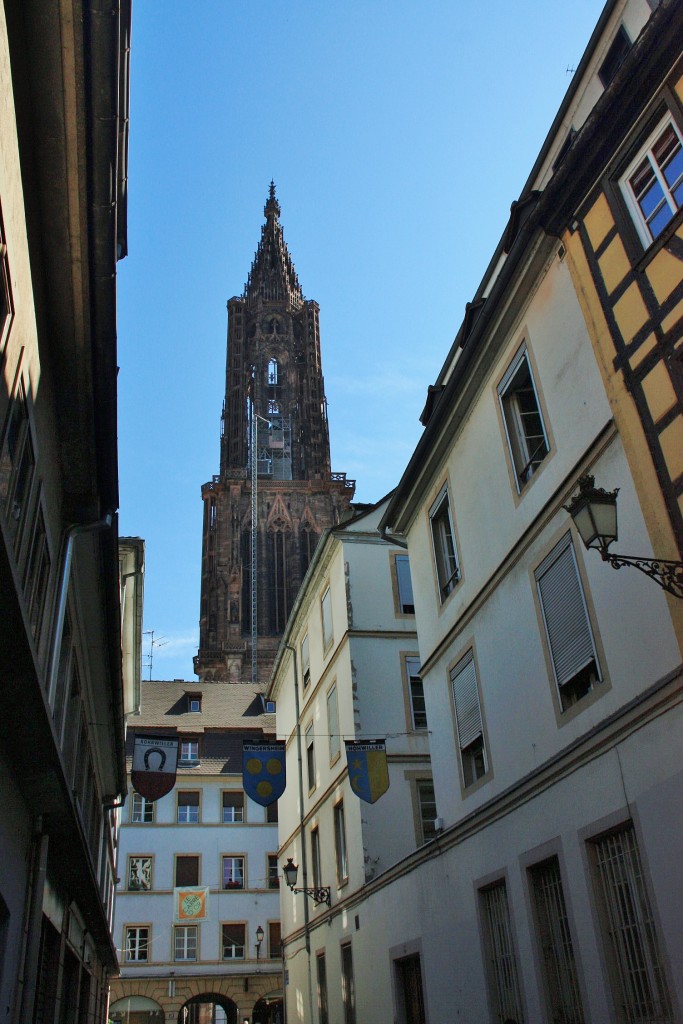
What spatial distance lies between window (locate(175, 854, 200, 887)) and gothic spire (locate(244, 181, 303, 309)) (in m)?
72.2

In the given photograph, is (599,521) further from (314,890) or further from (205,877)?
(205,877)

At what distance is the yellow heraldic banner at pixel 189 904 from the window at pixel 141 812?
3.03m

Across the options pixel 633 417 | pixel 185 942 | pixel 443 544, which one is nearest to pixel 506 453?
pixel 443 544

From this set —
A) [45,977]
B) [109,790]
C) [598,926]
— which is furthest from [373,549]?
[598,926]

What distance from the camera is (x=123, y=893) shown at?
3403cm

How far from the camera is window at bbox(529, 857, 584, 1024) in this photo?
9.02m

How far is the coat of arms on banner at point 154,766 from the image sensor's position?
13523mm

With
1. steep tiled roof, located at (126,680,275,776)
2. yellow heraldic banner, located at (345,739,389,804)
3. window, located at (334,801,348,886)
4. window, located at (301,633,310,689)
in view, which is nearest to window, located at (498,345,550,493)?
yellow heraldic banner, located at (345,739,389,804)

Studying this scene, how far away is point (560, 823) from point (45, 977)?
287 inches

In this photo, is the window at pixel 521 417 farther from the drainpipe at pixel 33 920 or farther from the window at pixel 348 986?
the window at pixel 348 986

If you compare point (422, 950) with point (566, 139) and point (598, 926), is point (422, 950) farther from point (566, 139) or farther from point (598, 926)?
point (566, 139)

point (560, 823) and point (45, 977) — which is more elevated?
point (560, 823)

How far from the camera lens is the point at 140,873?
34.7 m

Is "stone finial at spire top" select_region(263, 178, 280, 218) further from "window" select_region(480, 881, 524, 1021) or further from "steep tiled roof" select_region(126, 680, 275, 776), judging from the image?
"window" select_region(480, 881, 524, 1021)
